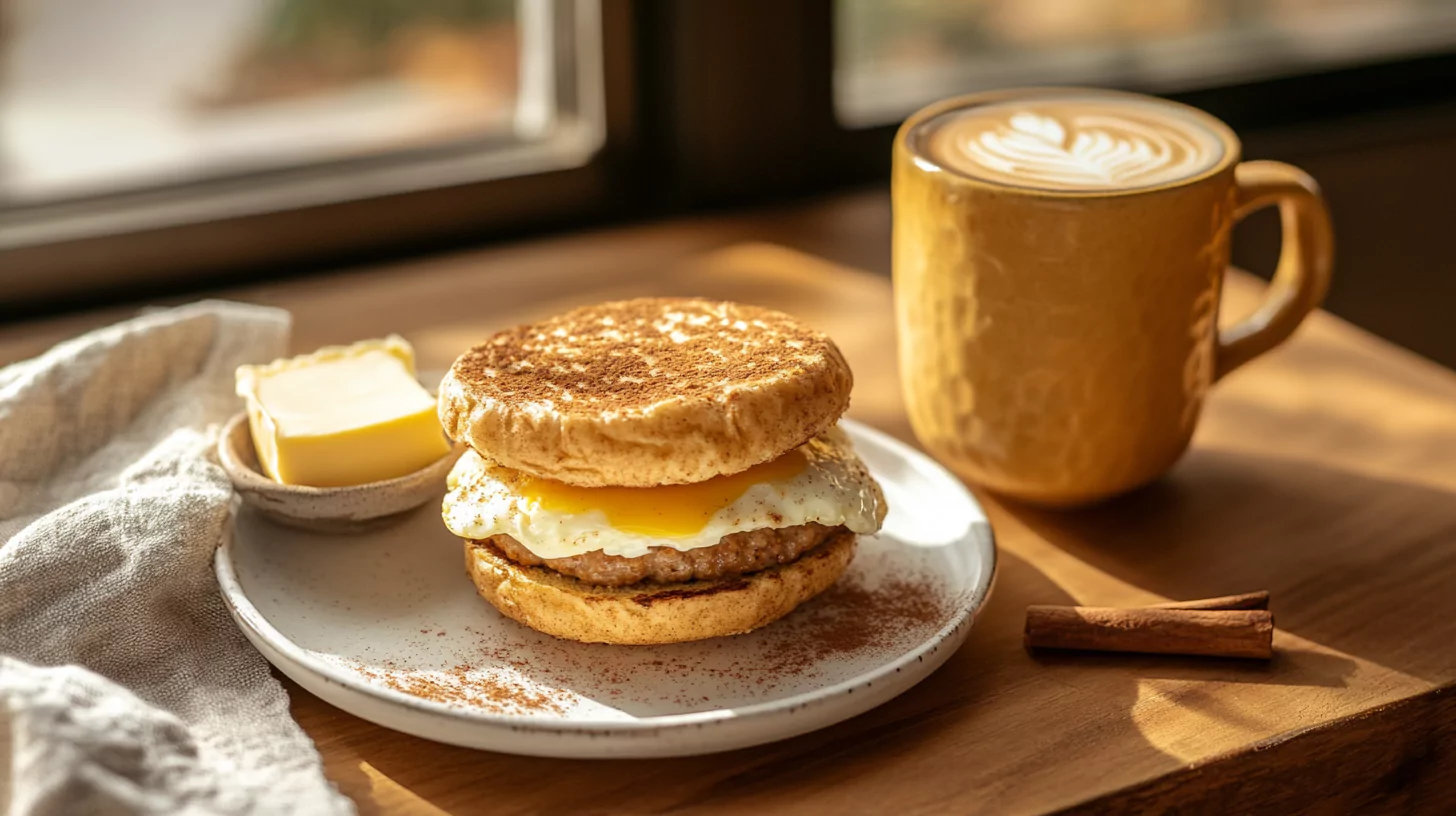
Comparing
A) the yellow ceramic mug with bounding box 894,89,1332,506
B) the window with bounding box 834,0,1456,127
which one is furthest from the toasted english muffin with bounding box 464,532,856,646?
the window with bounding box 834,0,1456,127

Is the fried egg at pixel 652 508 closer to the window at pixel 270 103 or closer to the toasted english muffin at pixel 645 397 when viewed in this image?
the toasted english muffin at pixel 645 397

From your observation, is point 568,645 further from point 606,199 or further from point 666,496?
point 606,199

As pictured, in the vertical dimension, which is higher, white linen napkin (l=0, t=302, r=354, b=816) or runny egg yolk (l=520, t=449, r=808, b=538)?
runny egg yolk (l=520, t=449, r=808, b=538)

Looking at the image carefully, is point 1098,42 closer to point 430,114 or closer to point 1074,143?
point 430,114

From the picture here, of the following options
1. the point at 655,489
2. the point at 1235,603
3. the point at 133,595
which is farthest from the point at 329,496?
the point at 1235,603

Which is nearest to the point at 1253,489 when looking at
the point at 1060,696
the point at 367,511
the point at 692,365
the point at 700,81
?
the point at 1060,696

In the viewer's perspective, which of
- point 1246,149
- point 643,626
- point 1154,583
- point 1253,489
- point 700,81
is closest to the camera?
point 643,626

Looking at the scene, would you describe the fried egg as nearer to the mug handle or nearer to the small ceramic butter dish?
the small ceramic butter dish

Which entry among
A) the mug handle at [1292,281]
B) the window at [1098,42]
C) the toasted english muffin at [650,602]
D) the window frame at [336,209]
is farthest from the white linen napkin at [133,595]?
the window at [1098,42]
